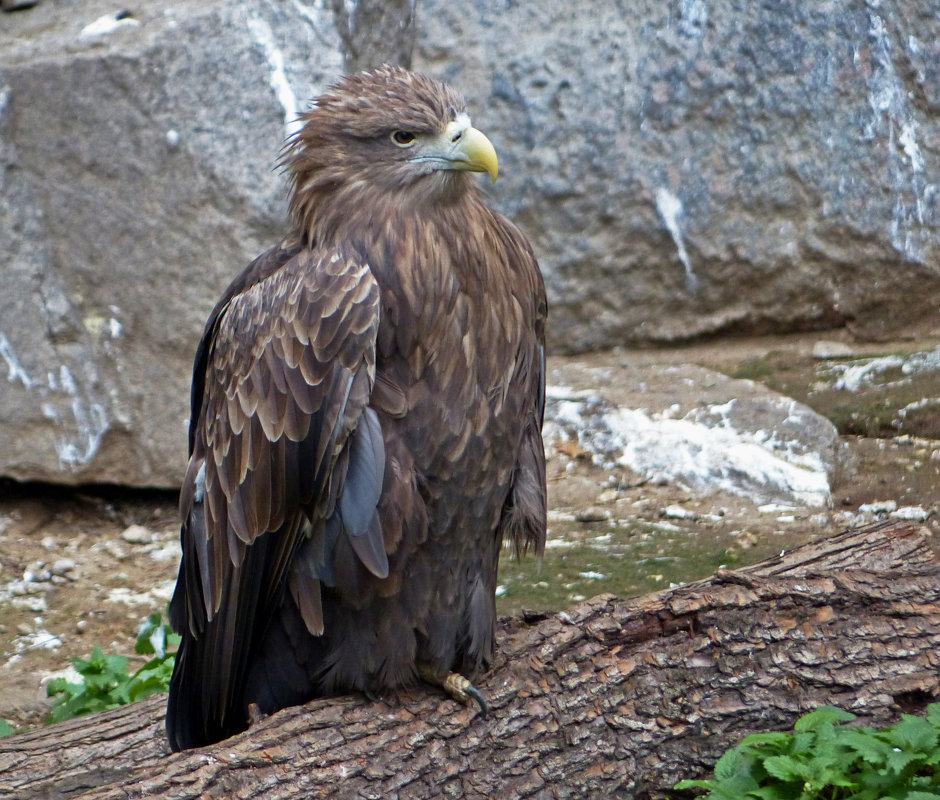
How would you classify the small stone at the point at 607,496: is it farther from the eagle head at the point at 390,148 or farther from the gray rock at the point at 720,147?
the eagle head at the point at 390,148

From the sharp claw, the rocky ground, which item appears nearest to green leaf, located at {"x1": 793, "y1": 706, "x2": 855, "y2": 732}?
the sharp claw

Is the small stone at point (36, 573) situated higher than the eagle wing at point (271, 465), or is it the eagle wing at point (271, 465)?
the eagle wing at point (271, 465)

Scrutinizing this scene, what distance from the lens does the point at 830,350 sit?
5656mm

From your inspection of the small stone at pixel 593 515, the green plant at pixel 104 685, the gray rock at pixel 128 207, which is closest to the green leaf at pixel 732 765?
the green plant at pixel 104 685

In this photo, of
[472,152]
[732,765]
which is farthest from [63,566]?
[732,765]

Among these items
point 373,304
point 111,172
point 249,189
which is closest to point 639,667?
point 373,304

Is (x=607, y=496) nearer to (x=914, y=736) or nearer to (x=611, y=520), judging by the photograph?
(x=611, y=520)

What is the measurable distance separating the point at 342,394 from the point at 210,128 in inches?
111

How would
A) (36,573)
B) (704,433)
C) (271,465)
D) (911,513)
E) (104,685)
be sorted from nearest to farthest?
(271,465)
(104,685)
(911,513)
(36,573)
(704,433)

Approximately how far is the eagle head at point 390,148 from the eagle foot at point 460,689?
1.11 m

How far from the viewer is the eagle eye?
285cm

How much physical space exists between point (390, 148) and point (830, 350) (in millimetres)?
3372

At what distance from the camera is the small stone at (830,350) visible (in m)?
5.62

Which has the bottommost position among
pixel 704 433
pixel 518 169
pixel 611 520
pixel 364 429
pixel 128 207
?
pixel 611 520
